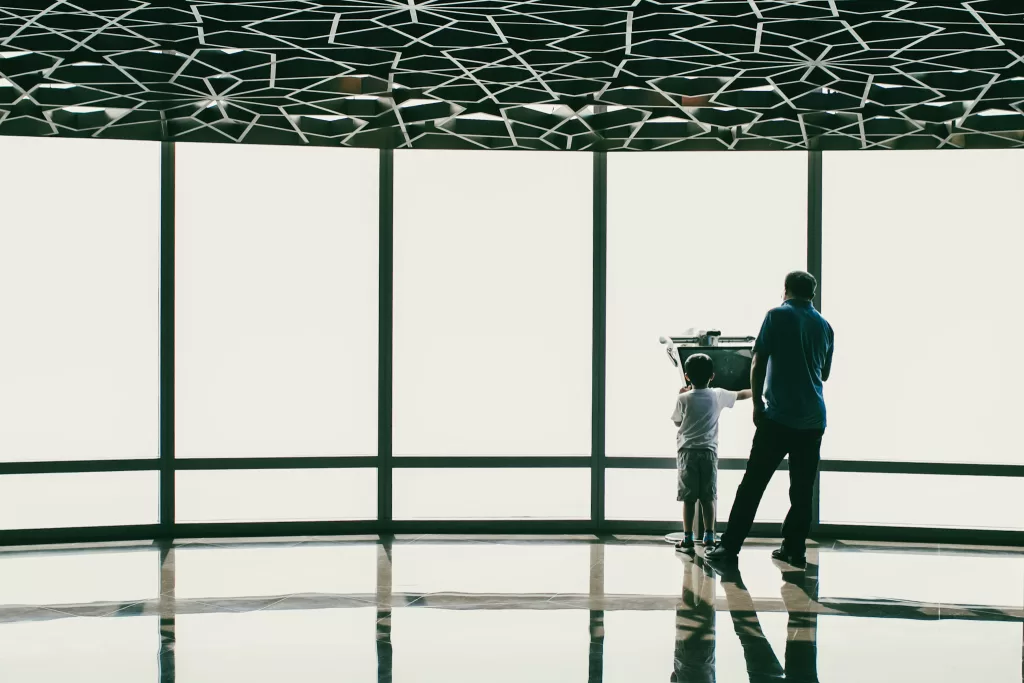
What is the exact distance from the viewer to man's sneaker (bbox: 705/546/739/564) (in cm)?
529

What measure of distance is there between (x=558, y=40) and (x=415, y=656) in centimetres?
283

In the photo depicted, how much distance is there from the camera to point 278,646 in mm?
3770

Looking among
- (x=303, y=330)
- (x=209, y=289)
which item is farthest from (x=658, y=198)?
(x=209, y=289)

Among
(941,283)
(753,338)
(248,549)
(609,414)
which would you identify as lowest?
(248,549)

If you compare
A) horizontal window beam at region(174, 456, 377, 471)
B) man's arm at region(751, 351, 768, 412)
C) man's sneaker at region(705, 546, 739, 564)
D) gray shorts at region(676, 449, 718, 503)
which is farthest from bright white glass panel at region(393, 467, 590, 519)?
man's arm at region(751, 351, 768, 412)

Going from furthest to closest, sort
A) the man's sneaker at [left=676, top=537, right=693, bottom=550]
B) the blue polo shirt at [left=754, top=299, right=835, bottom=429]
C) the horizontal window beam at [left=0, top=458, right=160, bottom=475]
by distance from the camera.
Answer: the horizontal window beam at [left=0, top=458, right=160, bottom=475] < the man's sneaker at [left=676, top=537, right=693, bottom=550] < the blue polo shirt at [left=754, top=299, right=835, bottom=429]

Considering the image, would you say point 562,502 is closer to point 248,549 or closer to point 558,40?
point 248,549

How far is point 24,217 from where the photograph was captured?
5.84 metres

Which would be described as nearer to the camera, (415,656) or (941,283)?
(415,656)

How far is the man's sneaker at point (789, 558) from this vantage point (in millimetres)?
5289

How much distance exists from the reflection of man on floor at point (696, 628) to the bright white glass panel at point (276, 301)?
94.5 inches

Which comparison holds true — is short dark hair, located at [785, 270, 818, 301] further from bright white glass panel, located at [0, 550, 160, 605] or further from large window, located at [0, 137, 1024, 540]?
bright white glass panel, located at [0, 550, 160, 605]

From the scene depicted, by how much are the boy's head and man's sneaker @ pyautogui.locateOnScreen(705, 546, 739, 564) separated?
985mm

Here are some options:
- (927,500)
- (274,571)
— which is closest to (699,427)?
(927,500)
